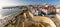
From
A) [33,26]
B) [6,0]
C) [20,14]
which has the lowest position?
[33,26]

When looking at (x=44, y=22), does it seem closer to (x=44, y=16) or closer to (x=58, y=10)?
(x=44, y=16)

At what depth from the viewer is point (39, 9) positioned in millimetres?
1034

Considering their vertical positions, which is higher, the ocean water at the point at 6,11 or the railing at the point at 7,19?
the ocean water at the point at 6,11

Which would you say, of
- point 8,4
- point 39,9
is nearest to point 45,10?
point 39,9

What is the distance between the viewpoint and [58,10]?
40.3 inches

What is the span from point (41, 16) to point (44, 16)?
0.03 meters

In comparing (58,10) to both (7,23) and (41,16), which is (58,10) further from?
(7,23)

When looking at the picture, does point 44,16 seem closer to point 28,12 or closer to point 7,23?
point 28,12

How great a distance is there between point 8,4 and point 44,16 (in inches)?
12.7

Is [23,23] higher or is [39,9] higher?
[39,9]

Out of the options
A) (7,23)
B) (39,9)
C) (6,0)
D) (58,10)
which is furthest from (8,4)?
(58,10)

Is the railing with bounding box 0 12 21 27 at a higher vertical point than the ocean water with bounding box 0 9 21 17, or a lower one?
lower

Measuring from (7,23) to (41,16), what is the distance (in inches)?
11.3

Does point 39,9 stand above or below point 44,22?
above
